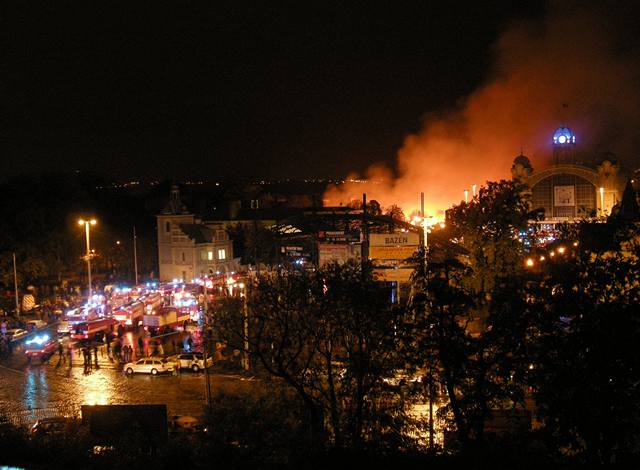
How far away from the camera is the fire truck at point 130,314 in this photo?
34125 millimetres

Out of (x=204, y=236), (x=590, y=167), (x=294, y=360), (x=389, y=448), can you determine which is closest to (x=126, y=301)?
(x=204, y=236)

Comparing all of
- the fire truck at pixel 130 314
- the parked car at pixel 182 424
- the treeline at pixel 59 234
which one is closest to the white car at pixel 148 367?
the parked car at pixel 182 424

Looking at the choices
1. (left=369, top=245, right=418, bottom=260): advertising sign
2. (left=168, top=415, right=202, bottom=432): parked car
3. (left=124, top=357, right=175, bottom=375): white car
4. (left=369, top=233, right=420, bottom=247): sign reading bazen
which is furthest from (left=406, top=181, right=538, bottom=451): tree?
(left=124, top=357, right=175, bottom=375): white car

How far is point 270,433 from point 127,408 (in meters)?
Result: 5.39

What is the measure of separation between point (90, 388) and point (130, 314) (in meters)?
10.9

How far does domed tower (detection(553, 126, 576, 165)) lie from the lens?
62250mm

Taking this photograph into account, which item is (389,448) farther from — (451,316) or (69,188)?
(69,188)

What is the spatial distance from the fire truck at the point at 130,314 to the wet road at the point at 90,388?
6226 millimetres

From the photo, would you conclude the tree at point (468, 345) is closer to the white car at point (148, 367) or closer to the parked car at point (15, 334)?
the white car at point (148, 367)

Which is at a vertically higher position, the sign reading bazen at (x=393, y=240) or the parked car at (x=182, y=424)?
the sign reading bazen at (x=393, y=240)

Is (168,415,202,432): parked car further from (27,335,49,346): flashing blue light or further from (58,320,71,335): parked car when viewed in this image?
(58,320,71,335): parked car

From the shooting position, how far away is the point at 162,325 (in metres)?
32.6

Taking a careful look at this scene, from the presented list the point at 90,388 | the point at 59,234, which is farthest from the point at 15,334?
the point at 59,234

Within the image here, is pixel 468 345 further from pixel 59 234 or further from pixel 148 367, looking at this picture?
pixel 59 234
